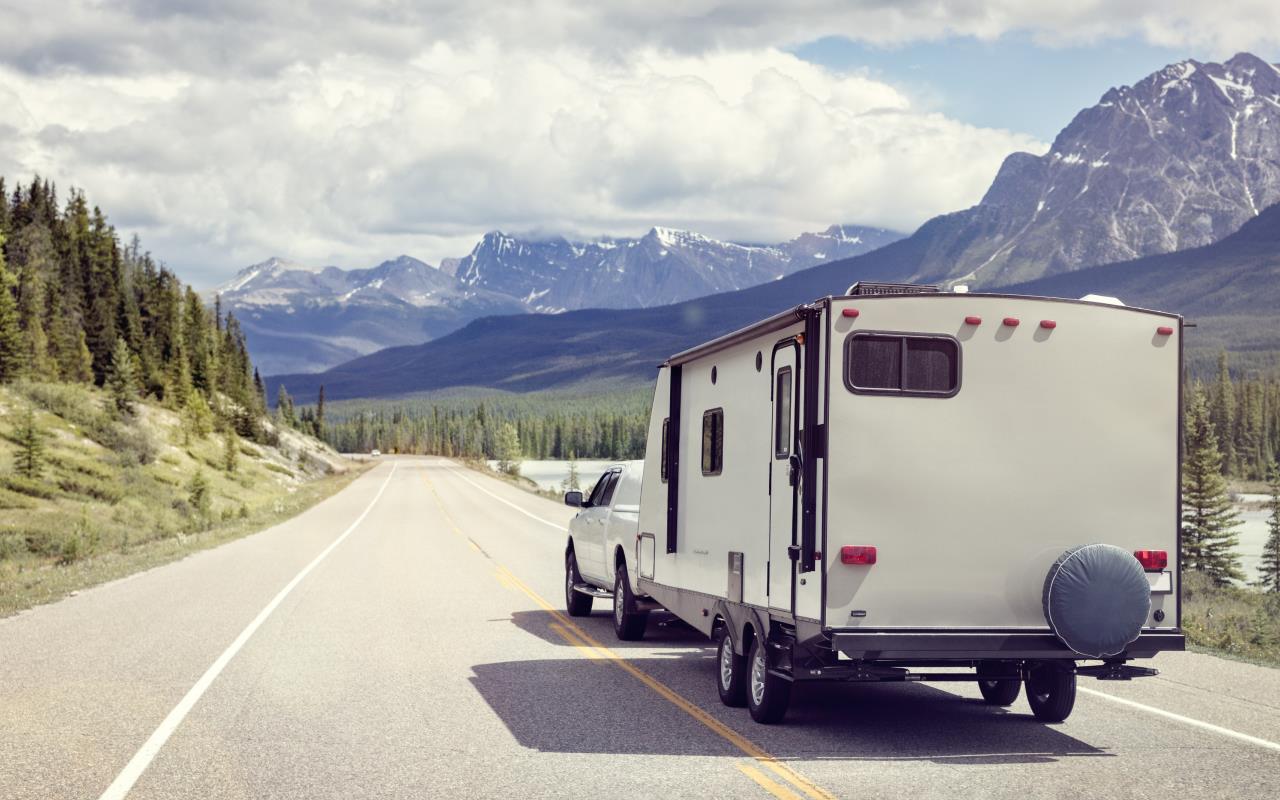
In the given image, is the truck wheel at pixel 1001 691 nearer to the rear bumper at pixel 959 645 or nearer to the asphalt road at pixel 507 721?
the asphalt road at pixel 507 721

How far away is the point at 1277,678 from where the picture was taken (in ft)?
41.5

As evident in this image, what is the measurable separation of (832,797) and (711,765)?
3.68 ft

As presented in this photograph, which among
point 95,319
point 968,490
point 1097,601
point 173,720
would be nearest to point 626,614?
point 173,720

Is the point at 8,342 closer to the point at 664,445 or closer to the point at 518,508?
the point at 518,508

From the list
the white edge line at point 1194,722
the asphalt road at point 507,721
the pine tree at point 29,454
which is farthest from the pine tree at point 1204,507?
the pine tree at point 29,454

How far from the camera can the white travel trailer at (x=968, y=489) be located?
9.12m

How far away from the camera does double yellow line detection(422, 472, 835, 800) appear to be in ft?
25.9

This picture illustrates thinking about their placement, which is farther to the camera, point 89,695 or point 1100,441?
point 89,695

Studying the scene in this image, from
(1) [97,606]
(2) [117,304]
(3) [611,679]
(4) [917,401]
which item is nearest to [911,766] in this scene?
(4) [917,401]

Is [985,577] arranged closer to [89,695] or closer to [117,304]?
[89,695]

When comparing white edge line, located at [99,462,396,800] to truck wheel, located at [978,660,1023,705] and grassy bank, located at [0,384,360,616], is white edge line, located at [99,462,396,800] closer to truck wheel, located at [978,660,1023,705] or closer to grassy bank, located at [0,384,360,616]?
grassy bank, located at [0,384,360,616]

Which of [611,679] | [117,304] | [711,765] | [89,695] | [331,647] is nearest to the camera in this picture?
[711,765]

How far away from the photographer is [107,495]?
4950cm

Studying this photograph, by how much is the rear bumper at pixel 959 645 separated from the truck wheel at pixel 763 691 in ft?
3.16
